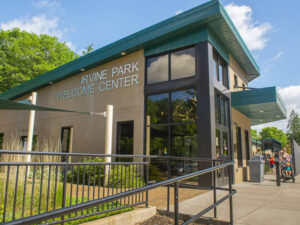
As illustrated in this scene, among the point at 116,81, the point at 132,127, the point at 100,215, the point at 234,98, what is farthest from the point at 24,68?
the point at 100,215

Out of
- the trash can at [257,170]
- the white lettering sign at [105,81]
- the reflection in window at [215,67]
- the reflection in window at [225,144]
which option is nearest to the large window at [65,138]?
the white lettering sign at [105,81]

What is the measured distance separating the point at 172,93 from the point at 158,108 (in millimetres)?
835

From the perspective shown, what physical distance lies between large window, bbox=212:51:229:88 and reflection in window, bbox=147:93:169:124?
85.3 inches

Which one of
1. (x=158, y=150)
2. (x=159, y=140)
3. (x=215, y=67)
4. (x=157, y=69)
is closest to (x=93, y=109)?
(x=157, y=69)

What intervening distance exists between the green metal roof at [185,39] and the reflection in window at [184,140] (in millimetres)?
3194

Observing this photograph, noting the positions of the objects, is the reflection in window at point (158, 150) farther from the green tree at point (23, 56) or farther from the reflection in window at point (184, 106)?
the green tree at point (23, 56)

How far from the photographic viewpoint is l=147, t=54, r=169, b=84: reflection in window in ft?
31.3

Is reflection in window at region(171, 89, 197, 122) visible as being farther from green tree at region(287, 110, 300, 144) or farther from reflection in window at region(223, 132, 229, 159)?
green tree at region(287, 110, 300, 144)

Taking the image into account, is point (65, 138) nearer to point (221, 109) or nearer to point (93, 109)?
point (93, 109)

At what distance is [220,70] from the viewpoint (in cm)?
1016

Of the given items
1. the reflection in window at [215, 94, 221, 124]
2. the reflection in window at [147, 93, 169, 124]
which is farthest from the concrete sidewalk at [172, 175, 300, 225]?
the reflection in window at [147, 93, 169, 124]

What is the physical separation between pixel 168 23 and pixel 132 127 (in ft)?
14.4

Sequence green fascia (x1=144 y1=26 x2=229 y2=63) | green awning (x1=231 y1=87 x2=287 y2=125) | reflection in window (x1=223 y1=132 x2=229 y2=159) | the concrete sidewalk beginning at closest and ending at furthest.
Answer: the concrete sidewalk → green fascia (x1=144 y1=26 x2=229 y2=63) → reflection in window (x1=223 y1=132 x2=229 y2=159) → green awning (x1=231 y1=87 x2=287 y2=125)

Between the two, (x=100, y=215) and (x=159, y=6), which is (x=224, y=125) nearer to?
(x=159, y=6)
